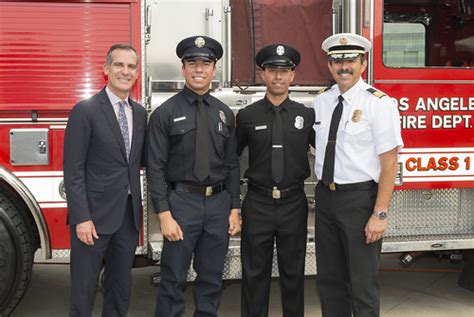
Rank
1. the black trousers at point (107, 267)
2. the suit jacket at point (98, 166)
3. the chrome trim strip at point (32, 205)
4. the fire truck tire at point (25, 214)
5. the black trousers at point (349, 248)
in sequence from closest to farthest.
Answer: the suit jacket at point (98, 166) → the black trousers at point (107, 267) → the black trousers at point (349, 248) → the chrome trim strip at point (32, 205) → the fire truck tire at point (25, 214)

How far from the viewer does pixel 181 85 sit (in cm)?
387

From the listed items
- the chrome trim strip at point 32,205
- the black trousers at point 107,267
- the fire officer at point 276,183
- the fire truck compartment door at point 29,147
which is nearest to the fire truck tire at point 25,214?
the chrome trim strip at point 32,205

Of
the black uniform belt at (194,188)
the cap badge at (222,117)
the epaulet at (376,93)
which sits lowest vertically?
the black uniform belt at (194,188)

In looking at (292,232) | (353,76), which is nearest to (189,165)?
(292,232)

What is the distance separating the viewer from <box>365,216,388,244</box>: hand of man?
120 inches

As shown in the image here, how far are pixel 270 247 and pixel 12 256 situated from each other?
1.59 metres

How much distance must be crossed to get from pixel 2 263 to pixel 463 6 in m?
4.02

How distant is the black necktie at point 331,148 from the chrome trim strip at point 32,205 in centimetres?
173

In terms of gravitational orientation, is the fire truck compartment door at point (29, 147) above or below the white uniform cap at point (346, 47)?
below

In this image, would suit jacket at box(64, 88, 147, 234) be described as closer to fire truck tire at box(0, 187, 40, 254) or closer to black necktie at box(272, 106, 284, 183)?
black necktie at box(272, 106, 284, 183)

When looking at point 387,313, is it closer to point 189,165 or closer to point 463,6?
point 189,165

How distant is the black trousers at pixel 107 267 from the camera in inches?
119

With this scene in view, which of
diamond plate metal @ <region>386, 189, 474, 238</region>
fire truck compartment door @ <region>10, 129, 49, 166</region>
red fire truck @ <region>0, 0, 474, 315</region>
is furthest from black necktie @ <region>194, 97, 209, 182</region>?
diamond plate metal @ <region>386, 189, 474, 238</region>

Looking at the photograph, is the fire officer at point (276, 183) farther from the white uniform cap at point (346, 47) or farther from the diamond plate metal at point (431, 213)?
the diamond plate metal at point (431, 213)
